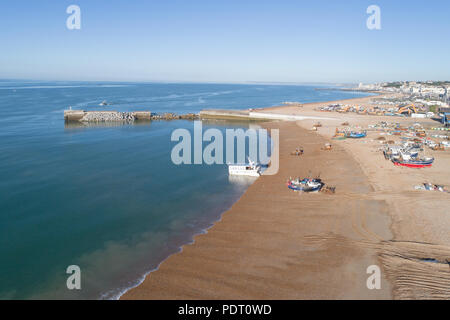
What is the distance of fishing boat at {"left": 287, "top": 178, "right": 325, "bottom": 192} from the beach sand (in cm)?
67

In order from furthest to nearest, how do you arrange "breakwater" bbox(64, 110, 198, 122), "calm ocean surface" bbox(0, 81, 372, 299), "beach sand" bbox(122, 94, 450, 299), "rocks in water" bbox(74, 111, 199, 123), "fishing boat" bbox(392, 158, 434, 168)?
"rocks in water" bbox(74, 111, 199, 123)
"breakwater" bbox(64, 110, 198, 122)
"fishing boat" bbox(392, 158, 434, 168)
"calm ocean surface" bbox(0, 81, 372, 299)
"beach sand" bbox(122, 94, 450, 299)

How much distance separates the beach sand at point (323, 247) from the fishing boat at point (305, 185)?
667 millimetres

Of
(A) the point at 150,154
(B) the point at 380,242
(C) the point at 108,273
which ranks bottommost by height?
(C) the point at 108,273

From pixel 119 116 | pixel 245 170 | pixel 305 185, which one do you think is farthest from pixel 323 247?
pixel 119 116

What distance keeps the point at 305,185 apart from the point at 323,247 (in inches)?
346

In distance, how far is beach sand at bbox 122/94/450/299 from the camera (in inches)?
526

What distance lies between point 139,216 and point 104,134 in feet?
128

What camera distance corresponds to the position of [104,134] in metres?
56.2

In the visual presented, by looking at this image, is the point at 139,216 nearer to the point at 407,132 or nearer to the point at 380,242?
the point at 380,242

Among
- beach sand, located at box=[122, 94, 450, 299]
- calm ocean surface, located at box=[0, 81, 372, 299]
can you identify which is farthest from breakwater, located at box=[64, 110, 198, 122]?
beach sand, located at box=[122, 94, 450, 299]

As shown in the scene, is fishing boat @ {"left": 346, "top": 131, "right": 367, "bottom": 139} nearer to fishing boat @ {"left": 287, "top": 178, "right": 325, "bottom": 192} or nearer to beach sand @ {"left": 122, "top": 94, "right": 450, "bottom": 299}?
beach sand @ {"left": 122, "top": 94, "right": 450, "bottom": 299}

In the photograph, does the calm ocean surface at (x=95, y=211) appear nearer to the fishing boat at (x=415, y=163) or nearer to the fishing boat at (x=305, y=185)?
the fishing boat at (x=305, y=185)
